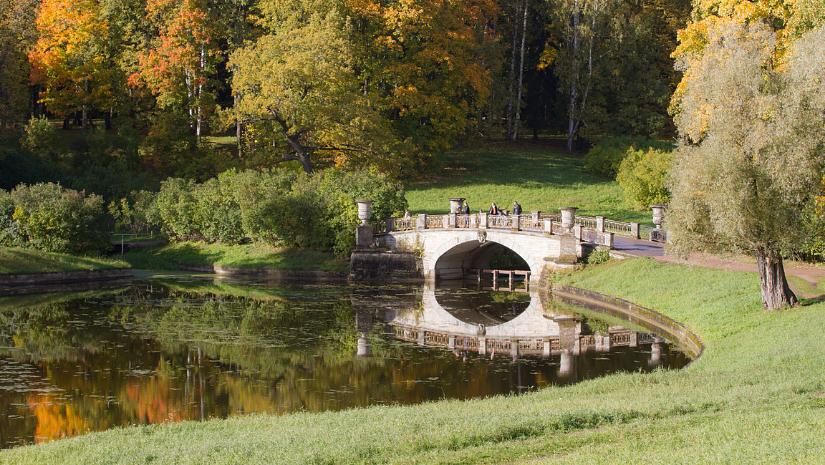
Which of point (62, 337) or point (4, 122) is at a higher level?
point (4, 122)

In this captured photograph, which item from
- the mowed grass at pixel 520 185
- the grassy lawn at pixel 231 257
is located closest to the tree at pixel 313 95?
the mowed grass at pixel 520 185

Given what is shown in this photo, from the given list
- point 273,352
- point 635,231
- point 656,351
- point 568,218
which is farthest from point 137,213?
point 656,351

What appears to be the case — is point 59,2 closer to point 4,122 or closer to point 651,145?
point 4,122

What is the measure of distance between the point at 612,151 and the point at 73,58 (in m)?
36.5

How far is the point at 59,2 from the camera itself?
265ft

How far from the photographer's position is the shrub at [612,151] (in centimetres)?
7394

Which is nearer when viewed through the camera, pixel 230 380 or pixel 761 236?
pixel 230 380

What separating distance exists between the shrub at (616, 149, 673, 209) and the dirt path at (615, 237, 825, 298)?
11840 mm

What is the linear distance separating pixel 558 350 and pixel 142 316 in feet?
55.4

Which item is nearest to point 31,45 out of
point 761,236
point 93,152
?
point 93,152

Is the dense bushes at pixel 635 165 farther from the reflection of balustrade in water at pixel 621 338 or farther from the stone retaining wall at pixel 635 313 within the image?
the reflection of balustrade in water at pixel 621 338

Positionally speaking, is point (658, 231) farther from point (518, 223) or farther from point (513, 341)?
point (513, 341)

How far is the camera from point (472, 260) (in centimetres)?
6028

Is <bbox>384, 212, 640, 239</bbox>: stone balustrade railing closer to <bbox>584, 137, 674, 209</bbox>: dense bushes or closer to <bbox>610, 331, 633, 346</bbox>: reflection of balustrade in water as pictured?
<bbox>584, 137, 674, 209</bbox>: dense bushes
